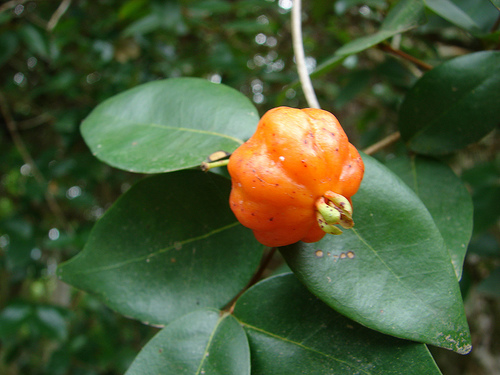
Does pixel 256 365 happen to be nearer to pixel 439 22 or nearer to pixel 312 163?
pixel 312 163

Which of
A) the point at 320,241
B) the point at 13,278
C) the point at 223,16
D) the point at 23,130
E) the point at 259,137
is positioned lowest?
the point at 13,278

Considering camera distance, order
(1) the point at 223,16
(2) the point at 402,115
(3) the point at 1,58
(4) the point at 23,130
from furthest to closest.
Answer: (1) the point at 223,16, (4) the point at 23,130, (3) the point at 1,58, (2) the point at 402,115

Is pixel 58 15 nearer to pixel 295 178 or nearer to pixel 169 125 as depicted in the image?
pixel 169 125

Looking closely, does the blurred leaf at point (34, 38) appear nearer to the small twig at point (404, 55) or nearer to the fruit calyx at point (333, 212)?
the small twig at point (404, 55)

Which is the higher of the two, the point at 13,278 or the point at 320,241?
the point at 320,241

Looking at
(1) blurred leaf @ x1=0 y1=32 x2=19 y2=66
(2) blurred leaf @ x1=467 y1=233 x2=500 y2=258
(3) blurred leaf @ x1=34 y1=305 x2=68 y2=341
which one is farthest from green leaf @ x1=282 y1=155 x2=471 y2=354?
(1) blurred leaf @ x1=0 y1=32 x2=19 y2=66

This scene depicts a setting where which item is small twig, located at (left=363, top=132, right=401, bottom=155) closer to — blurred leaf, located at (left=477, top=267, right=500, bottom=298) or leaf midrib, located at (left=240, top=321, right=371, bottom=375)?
leaf midrib, located at (left=240, top=321, right=371, bottom=375)

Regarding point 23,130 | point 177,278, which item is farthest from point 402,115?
point 23,130
